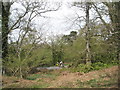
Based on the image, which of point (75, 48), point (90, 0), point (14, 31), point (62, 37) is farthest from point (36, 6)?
point (75, 48)

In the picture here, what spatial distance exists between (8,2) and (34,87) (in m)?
5.21

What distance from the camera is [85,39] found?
595 centimetres

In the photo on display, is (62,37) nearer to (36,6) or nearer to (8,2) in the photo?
(36,6)

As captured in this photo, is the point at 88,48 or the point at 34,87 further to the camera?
the point at 88,48

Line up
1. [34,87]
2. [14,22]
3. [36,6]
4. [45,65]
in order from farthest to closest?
1. [36,6]
2. [14,22]
3. [45,65]
4. [34,87]

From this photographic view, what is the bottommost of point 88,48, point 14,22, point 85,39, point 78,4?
point 88,48

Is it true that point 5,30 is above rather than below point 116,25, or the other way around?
above

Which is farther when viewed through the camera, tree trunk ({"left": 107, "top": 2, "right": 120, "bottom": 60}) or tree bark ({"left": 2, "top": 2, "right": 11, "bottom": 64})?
tree bark ({"left": 2, "top": 2, "right": 11, "bottom": 64})

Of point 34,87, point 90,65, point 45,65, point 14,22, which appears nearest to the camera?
point 34,87

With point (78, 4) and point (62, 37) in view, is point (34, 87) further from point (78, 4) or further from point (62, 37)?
point (78, 4)

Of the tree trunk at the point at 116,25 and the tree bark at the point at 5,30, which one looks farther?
the tree bark at the point at 5,30

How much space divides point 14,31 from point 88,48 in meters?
3.80

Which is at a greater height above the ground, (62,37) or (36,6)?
(36,6)

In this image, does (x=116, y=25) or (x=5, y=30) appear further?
(x=5, y=30)
